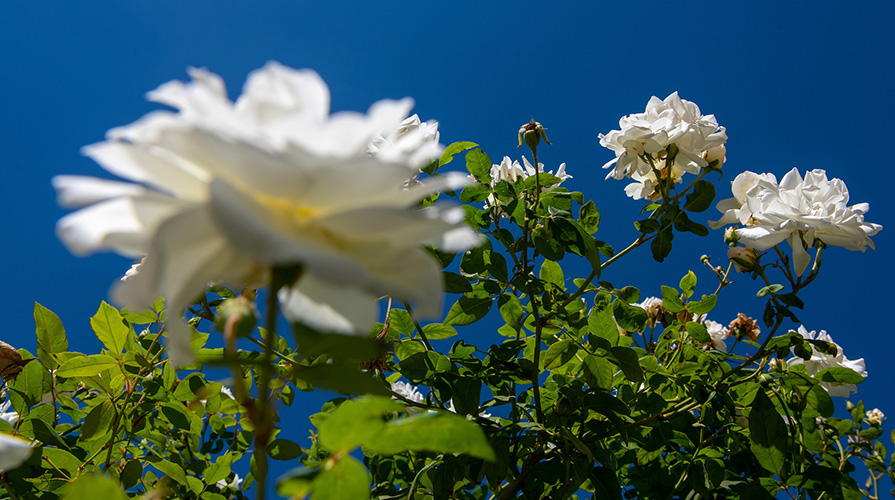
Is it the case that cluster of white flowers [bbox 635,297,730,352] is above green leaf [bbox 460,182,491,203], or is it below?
above

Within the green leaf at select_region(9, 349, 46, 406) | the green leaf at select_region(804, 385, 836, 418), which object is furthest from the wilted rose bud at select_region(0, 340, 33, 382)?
the green leaf at select_region(804, 385, 836, 418)

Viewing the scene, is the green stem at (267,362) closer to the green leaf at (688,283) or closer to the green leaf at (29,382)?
the green leaf at (29,382)

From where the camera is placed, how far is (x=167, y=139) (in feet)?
0.98

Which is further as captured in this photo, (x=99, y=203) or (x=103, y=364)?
(x=103, y=364)

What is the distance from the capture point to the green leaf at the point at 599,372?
4.03ft

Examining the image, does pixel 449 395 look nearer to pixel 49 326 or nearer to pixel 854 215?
pixel 49 326

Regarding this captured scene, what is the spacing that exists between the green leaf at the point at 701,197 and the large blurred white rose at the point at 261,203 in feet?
3.64

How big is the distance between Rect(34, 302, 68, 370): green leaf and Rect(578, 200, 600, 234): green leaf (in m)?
1.09

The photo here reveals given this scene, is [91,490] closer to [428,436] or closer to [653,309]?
[428,436]

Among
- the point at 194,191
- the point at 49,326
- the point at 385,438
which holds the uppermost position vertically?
the point at 49,326

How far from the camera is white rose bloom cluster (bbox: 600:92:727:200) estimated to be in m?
1.31

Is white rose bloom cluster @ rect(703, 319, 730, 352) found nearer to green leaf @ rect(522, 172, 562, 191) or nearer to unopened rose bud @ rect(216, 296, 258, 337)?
green leaf @ rect(522, 172, 562, 191)

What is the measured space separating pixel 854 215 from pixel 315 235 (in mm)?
1310

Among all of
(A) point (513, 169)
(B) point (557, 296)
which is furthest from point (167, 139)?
(A) point (513, 169)
